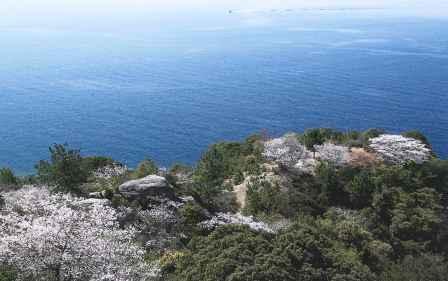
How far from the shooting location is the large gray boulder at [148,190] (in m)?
44.4

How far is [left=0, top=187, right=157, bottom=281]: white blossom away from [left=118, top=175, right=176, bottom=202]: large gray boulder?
11.4 m

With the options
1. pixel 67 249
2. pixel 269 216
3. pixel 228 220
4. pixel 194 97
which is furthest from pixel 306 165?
pixel 194 97

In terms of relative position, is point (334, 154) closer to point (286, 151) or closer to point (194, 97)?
point (286, 151)

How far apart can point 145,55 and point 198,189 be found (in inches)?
5447

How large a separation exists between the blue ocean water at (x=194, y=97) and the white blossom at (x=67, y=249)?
57.9 metres

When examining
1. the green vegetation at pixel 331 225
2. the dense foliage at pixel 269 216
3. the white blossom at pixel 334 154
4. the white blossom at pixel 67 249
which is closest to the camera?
the white blossom at pixel 67 249

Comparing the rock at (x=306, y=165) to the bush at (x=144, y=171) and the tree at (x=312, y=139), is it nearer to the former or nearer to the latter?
the tree at (x=312, y=139)

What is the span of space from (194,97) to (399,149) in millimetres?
75509

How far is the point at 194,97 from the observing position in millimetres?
129500

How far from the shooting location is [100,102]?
12362cm

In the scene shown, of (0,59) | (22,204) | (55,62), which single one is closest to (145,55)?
(55,62)

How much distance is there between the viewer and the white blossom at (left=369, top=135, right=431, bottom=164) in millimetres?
59000

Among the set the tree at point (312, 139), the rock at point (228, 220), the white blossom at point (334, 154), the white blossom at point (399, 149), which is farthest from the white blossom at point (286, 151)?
the rock at point (228, 220)

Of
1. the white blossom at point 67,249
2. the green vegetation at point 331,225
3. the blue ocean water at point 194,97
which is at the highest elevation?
the white blossom at point 67,249
